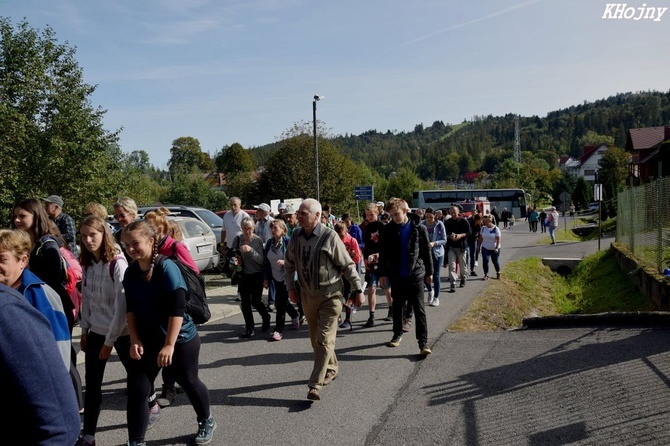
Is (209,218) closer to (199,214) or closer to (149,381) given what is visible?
(199,214)

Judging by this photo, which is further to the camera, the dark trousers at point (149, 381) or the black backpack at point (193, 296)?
the black backpack at point (193, 296)

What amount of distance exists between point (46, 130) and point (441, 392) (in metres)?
17.1

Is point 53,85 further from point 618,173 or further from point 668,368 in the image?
point 618,173

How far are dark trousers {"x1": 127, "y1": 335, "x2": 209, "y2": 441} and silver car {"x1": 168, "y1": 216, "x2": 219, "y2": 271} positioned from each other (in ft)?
29.6

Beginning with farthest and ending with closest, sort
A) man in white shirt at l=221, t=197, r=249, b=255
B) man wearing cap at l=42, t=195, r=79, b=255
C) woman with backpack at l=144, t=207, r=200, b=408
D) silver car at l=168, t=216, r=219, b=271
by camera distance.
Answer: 1. silver car at l=168, t=216, r=219, b=271
2. man in white shirt at l=221, t=197, r=249, b=255
3. man wearing cap at l=42, t=195, r=79, b=255
4. woman with backpack at l=144, t=207, r=200, b=408

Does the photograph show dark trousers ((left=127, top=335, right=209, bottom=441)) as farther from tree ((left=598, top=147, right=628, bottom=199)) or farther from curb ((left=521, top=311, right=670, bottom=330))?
tree ((left=598, top=147, right=628, bottom=199))

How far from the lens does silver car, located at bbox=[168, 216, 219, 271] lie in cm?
1324

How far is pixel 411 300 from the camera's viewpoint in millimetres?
7176

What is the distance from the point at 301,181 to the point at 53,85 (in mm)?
23464

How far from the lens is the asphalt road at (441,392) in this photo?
14.9 ft

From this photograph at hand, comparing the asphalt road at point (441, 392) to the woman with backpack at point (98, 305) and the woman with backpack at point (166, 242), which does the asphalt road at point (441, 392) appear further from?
the woman with backpack at point (166, 242)

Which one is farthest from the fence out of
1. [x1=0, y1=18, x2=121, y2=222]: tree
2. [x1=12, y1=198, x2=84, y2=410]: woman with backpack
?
[x1=0, y1=18, x2=121, y2=222]: tree

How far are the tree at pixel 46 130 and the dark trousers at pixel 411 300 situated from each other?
13.5m

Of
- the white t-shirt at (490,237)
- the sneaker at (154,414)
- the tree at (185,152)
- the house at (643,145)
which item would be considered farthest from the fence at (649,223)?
the tree at (185,152)
